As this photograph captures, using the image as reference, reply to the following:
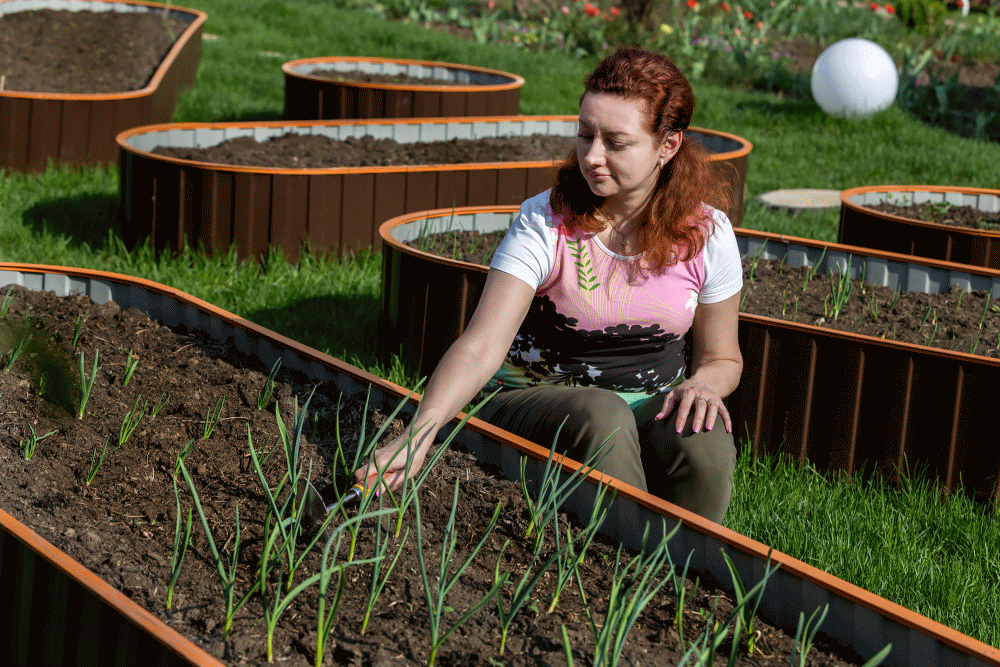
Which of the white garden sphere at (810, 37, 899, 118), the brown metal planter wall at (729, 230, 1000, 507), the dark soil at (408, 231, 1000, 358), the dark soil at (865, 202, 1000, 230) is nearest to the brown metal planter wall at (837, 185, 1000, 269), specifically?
the dark soil at (865, 202, 1000, 230)

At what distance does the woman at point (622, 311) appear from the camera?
8.36 ft

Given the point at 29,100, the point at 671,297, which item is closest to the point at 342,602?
the point at 671,297

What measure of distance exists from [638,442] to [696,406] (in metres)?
0.16

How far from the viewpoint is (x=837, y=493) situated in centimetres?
337

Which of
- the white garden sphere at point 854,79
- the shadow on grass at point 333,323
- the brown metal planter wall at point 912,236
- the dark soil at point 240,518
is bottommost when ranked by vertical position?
the shadow on grass at point 333,323

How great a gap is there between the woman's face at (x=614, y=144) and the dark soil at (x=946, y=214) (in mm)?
3480

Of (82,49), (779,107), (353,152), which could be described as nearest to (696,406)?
(353,152)

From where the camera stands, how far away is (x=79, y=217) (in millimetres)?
6008

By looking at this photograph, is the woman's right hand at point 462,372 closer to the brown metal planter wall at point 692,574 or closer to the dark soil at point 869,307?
the brown metal planter wall at point 692,574

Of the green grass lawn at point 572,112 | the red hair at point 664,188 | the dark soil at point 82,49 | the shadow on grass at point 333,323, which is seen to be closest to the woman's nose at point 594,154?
the red hair at point 664,188

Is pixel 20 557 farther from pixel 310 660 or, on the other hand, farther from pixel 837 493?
pixel 837 493

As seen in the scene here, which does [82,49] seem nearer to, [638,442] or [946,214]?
[946,214]

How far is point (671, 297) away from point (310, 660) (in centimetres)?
132

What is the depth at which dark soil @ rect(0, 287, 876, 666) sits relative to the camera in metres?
2.04
